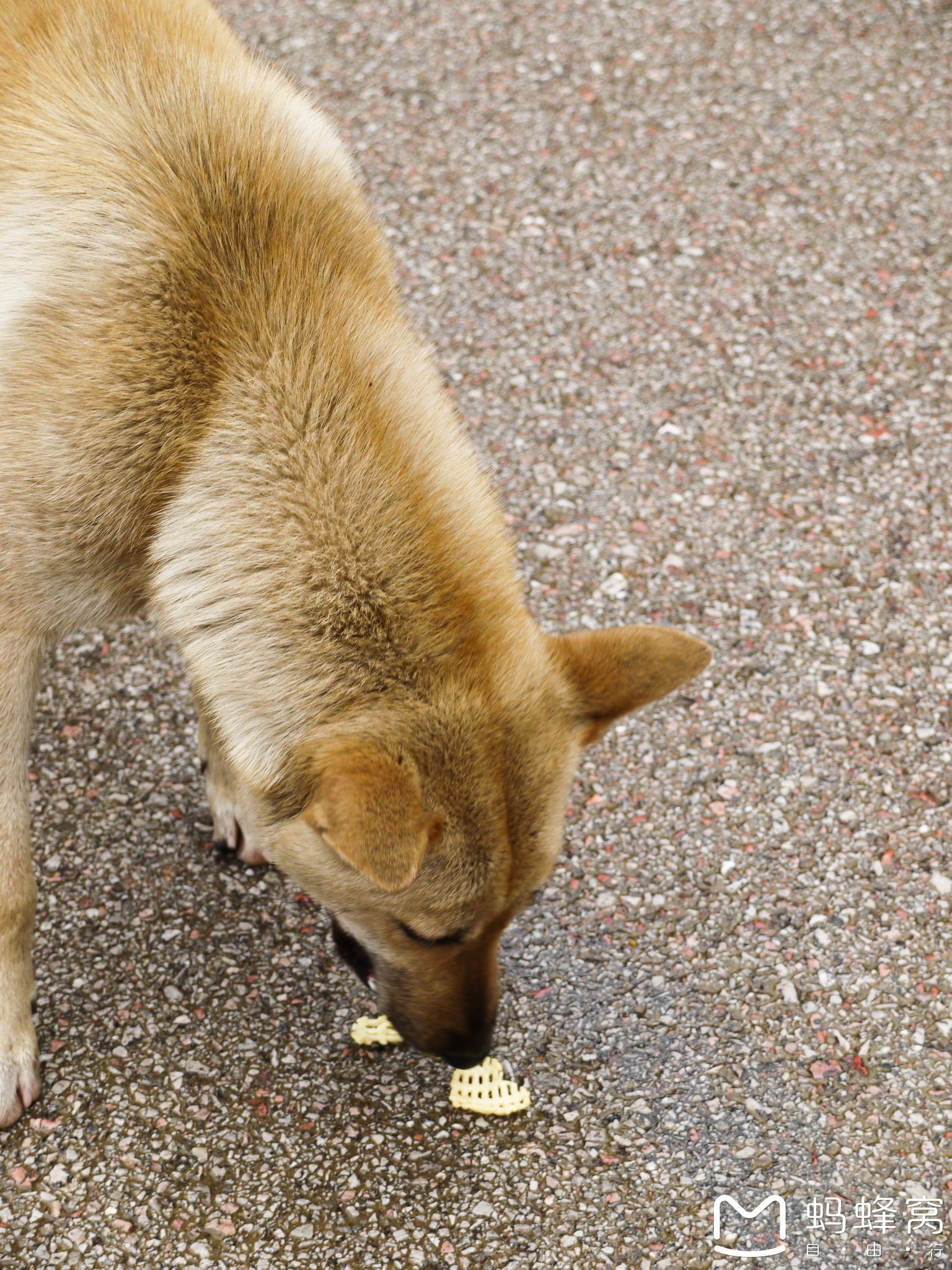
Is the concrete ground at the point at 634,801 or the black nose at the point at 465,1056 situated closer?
the black nose at the point at 465,1056

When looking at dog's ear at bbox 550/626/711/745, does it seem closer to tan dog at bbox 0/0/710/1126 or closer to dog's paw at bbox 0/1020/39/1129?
tan dog at bbox 0/0/710/1126

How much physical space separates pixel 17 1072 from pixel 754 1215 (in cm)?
182

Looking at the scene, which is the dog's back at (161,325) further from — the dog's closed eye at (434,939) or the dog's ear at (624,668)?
the dog's closed eye at (434,939)

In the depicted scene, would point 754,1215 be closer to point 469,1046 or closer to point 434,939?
point 469,1046

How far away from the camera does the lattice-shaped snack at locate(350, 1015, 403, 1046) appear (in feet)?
10.9

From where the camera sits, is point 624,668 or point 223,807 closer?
point 624,668

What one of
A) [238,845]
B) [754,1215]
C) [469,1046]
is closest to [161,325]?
[238,845]

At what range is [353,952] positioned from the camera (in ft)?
9.87

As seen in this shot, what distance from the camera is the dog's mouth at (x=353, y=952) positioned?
9.66 feet

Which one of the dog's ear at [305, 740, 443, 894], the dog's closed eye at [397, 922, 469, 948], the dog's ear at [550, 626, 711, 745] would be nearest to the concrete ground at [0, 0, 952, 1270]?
the dog's closed eye at [397, 922, 469, 948]

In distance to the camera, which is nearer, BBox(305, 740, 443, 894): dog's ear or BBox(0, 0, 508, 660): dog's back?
BBox(305, 740, 443, 894): dog's ear

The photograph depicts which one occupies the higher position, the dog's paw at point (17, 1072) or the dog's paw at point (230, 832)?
the dog's paw at point (230, 832)

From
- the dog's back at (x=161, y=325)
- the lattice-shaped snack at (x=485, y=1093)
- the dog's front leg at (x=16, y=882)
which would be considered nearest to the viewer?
the dog's back at (x=161, y=325)

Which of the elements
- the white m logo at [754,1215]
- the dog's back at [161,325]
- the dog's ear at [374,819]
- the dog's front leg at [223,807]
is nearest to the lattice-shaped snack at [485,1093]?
the white m logo at [754,1215]
